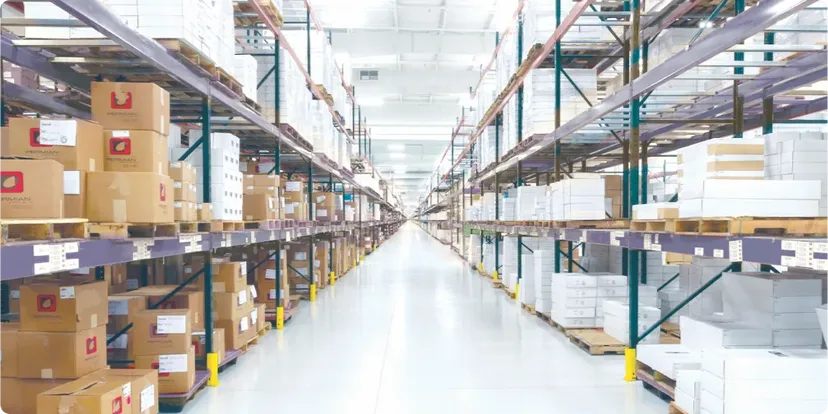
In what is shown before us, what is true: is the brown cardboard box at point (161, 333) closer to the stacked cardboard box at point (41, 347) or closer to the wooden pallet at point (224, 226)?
the wooden pallet at point (224, 226)

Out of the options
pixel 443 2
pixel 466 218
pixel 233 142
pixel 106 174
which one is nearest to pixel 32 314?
pixel 106 174

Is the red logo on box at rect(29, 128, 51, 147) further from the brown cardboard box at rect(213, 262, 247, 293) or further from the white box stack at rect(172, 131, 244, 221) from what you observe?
the brown cardboard box at rect(213, 262, 247, 293)

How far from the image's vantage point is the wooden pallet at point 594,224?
5.07m

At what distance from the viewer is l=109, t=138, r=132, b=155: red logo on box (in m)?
3.34

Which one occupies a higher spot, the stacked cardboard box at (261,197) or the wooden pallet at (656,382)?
the stacked cardboard box at (261,197)

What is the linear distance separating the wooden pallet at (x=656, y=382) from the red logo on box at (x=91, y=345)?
4012mm

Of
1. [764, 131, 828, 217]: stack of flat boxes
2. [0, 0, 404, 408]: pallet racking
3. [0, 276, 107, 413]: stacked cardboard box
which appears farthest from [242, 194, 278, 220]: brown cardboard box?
[764, 131, 828, 217]: stack of flat boxes

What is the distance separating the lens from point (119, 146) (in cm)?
334

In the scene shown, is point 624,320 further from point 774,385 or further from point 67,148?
point 67,148

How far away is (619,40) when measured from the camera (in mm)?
6410

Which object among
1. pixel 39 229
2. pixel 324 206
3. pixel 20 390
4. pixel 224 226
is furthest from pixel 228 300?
pixel 324 206

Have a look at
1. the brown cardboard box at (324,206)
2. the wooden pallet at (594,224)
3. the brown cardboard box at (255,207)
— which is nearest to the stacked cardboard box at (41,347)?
the brown cardboard box at (255,207)

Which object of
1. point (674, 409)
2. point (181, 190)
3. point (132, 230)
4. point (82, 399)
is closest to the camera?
point (82, 399)

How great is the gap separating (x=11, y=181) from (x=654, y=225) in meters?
4.02
